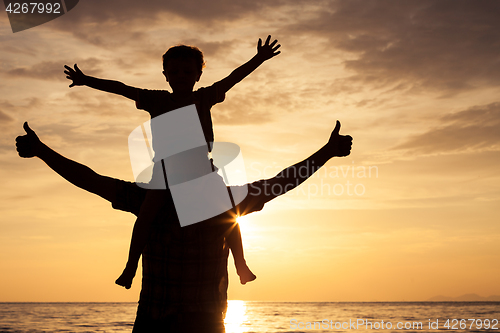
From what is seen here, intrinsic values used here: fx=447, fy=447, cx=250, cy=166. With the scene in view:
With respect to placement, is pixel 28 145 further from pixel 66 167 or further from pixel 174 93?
pixel 174 93

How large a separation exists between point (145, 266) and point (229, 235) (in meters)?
0.59

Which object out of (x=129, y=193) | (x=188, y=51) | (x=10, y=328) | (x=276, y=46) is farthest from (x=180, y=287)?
(x=10, y=328)

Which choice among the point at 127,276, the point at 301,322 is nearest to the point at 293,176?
the point at 127,276

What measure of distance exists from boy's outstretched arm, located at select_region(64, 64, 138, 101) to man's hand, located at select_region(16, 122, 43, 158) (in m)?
0.55

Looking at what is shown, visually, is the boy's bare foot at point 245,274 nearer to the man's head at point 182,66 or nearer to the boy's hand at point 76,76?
the man's head at point 182,66

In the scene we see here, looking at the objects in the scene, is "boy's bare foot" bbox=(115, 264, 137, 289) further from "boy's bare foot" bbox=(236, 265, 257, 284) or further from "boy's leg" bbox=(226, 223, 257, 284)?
"boy's bare foot" bbox=(236, 265, 257, 284)

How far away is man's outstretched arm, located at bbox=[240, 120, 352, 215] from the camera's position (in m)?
2.79

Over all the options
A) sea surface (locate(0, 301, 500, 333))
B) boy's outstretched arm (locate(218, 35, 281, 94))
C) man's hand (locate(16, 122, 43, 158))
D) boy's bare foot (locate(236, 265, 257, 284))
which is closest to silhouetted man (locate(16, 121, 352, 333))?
man's hand (locate(16, 122, 43, 158))

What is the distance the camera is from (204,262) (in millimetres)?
2803

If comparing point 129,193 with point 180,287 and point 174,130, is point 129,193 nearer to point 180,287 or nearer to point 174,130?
point 174,130

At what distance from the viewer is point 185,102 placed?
9.68ft

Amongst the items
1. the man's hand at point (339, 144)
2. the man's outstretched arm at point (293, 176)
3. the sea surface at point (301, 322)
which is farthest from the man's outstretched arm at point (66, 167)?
the sea surface at point (301, 322)

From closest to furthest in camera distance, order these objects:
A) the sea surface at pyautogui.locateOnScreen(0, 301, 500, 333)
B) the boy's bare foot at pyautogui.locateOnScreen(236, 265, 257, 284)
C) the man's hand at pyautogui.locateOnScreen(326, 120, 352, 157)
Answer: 1. the man's hand at pyautogui.locateOnScreen(326, 120, 352, 157)
2. the boy's bare foot at pyautogui.locateOnScreen(236, 265, 257, 284)
3. the sea surface at pyautogui.locateOnScreen(0, 301, 500, 333)

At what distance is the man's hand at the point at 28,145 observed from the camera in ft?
9.07
